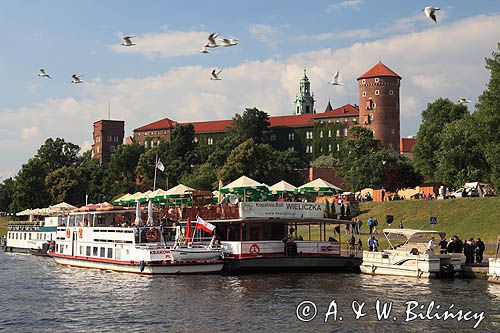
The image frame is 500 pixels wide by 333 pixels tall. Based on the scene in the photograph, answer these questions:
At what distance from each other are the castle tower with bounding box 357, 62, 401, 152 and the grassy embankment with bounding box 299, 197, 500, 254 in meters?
85.6

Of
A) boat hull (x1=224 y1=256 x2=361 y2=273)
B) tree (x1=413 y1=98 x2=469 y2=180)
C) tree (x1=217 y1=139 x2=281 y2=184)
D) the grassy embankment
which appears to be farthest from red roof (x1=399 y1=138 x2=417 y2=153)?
boat hull (x1=224 y1=256 x2=361 y2=273)

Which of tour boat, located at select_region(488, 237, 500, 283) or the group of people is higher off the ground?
the group of people

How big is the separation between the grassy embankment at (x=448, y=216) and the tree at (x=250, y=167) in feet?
142

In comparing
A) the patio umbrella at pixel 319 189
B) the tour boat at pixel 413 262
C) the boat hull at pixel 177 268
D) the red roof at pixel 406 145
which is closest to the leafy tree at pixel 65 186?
the red roof at pixel 406 145

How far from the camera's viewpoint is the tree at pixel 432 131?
108m

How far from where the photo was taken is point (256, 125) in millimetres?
173875

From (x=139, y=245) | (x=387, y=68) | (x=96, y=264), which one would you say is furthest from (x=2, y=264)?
(x=387, y=68)

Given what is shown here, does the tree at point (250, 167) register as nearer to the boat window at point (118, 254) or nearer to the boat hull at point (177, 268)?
the boat window at point (118, 254)

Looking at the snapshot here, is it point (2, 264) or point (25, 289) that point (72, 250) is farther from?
point (25, 289)

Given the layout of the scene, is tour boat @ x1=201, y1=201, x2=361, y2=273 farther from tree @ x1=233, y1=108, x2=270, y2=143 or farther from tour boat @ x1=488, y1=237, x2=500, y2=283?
tree @ x1=233, y1=108, x2=270, y2=143

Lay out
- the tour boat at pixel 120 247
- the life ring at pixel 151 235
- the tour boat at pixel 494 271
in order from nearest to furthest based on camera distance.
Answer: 1. the tour boat at pixel 494 271
2. the tour boat at pixel 120 247
3. the life ring at pixel 151 235

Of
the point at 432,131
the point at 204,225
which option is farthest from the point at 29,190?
the point at 204,225

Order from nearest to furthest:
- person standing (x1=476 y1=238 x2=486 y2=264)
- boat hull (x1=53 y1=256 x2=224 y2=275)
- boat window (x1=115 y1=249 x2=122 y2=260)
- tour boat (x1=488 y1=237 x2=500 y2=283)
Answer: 1. tour boat (x1=488 y1=237 x2=500 y2=283)
2. person standing (x1=476 y1=238 x2=486 y2=264)
3. boat hull (x1=53 y1=256 x2=224 y2=275)
4. boat window (x1=115 y1=249 x2=122 y2=260)

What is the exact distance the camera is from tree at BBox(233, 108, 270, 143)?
17238cm
